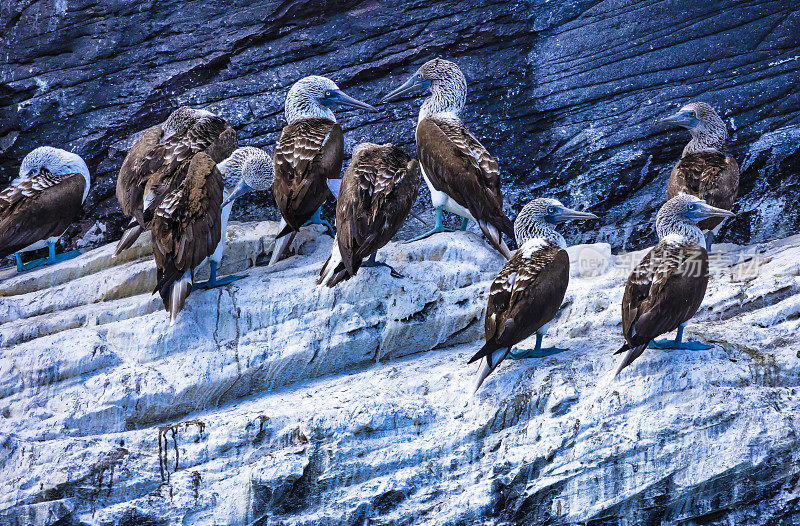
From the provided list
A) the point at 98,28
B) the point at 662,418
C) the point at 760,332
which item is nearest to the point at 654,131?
the point at 760,332

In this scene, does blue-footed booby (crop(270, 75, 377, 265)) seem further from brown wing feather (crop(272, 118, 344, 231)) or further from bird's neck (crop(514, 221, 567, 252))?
bird's neck (crop(514, 221, 567, 252))

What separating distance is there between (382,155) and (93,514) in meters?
3.57

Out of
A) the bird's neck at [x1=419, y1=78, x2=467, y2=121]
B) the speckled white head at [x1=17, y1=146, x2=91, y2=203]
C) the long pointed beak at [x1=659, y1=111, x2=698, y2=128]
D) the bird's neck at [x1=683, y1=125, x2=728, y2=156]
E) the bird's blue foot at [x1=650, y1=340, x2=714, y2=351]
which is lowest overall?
the bird's blue foot at [x1=650, y1=340, x2=714, y2=351]

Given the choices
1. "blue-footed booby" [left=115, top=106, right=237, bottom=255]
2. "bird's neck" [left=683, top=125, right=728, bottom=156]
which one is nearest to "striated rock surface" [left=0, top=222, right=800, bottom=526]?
"blue-footed booby" [left=115, top=106, right=237, bottom=255]

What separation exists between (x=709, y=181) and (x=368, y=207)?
3040mm

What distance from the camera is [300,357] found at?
7445 millimetres

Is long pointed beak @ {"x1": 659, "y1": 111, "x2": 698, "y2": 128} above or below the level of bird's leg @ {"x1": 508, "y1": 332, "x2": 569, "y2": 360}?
above

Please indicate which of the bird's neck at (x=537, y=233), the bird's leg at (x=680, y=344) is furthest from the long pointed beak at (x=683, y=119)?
the bird's leg at (x=680, y=344)

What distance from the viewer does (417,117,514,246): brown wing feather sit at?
8.16 m

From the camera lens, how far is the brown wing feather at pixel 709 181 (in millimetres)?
8367

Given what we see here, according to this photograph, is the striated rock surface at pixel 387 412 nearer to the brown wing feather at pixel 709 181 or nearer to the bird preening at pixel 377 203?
the bird preening at pixel 377 203

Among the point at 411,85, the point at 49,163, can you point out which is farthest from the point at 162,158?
the point at 411,85

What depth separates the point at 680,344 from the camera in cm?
666

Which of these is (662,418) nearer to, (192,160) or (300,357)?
(300,357)
